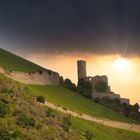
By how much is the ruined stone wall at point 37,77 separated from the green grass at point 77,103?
250 cm

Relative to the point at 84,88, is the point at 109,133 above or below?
below

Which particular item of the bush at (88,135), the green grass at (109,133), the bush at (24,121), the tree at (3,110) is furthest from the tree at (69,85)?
the tree at (3,110)

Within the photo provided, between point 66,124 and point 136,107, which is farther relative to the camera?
point 136,107

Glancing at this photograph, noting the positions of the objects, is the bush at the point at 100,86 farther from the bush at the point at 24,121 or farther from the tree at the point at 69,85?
the bush at the point at 24,121

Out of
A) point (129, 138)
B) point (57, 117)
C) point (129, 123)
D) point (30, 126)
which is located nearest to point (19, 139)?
point (30, 126)

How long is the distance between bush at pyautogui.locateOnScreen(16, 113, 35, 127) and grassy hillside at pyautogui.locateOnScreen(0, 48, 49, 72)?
59541 mm

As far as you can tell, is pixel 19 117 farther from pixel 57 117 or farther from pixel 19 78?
pixel 19 78

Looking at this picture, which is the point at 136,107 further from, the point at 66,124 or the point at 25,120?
the point at 25,120

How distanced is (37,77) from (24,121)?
73367mm

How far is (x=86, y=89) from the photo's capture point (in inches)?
6260

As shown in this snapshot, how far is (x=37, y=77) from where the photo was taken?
135m

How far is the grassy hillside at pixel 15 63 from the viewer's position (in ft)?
422

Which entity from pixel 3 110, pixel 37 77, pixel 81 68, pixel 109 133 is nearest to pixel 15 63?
pixel 37 77

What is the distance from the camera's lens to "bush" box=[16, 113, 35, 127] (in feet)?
202
